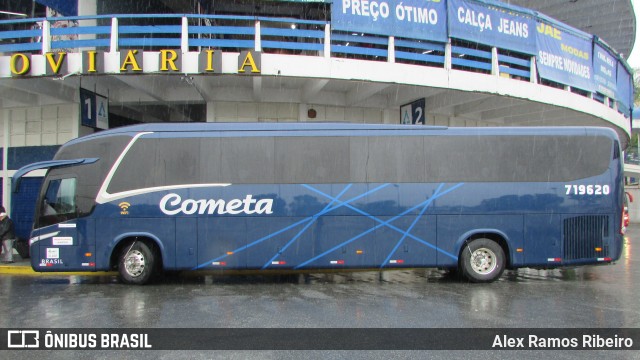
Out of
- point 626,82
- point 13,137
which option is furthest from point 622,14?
point 13,137

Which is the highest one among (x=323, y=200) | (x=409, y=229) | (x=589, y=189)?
(x=589, y=189)

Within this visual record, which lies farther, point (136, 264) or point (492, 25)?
point (492, 25)

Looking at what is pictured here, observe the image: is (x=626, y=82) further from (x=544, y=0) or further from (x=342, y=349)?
(x=342, y=349)

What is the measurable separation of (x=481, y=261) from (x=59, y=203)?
8.96 metres

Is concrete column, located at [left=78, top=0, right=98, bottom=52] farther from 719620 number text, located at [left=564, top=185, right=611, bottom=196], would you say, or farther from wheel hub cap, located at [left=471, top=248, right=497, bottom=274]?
719620 number text, located at [left=564, top=185, right=611, bottom=196]

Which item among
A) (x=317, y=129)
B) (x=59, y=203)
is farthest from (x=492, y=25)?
(x=59, y=203)

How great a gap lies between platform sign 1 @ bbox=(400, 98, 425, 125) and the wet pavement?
16.9ft

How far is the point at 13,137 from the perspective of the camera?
50.4 ft

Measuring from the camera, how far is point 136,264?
373 inches

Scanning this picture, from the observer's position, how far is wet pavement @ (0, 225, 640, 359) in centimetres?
639

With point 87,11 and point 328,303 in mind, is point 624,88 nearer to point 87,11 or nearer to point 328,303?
point 328,303

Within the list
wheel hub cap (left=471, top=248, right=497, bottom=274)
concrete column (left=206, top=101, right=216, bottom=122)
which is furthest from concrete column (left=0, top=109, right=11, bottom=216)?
wheel hub cap (left=471, top=248, right=497, bottom=274)

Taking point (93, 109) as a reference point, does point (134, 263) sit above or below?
below

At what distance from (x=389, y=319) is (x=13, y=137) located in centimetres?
1469
